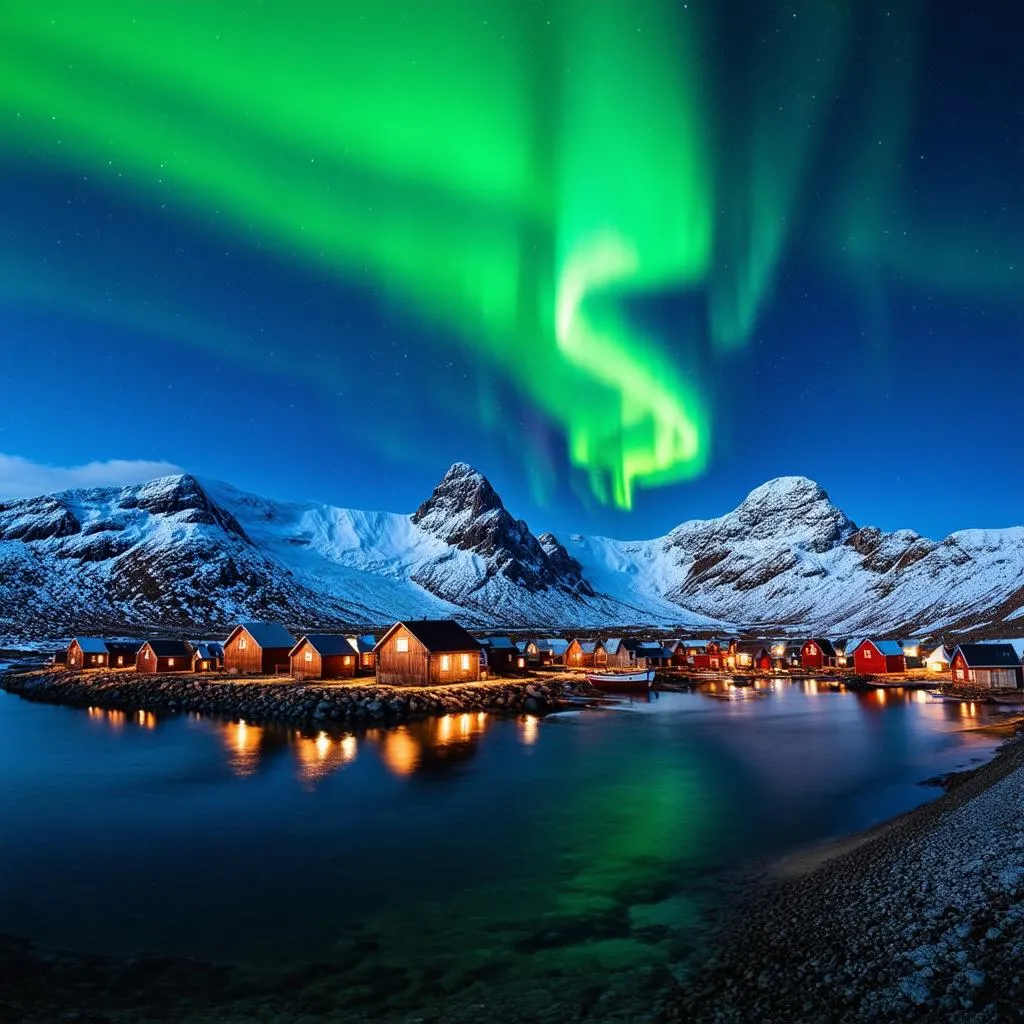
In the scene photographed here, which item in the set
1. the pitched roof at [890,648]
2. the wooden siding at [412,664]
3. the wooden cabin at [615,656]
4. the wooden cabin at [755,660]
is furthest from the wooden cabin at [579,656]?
the wooden siding at [412,664]

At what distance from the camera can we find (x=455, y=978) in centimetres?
1352

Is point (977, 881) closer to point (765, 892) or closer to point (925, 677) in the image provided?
point (765, 892)

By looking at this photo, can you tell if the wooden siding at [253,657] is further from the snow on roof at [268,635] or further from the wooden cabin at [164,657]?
the wooden cabin at [164,657]

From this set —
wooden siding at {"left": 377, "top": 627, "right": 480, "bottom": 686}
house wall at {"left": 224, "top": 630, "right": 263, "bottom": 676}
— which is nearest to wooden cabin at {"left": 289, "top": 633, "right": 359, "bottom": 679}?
house wall at {"left": 224, "top": 630, "right": 263, "bottom": 676}

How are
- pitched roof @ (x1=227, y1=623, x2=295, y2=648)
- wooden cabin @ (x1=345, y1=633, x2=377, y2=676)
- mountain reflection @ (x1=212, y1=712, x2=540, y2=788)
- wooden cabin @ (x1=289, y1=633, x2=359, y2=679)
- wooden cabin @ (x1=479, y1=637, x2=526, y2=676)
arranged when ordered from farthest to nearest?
wooden cabin @ (x1=479, y1=637, x2=526, y2=676), pitched roof @ (x1=227, y1=623, x2=295, y2=648), wooden cabin @ (x1=345, y1=633, x2=377, y2=676), wooden cabin @ (x1=289, y1=633, x2=359, y2=679), mountain reflection @ (x1=212, y1=712, x2=540, y2=788)

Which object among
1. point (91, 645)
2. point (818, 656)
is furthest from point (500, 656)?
point (818, 656)

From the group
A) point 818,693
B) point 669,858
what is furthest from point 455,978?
point 818,693

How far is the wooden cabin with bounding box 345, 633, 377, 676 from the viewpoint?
7725 centimetres

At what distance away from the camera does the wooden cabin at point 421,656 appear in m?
64.6

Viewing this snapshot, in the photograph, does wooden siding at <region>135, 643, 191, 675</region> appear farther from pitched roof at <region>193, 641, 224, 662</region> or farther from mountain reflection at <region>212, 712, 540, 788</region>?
mountain reflection at <region>212, 712, 540, 788</region>

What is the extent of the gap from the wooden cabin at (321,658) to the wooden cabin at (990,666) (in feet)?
228

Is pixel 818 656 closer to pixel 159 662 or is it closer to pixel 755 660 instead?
pixel 755 660

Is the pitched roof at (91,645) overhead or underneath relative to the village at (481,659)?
overhead

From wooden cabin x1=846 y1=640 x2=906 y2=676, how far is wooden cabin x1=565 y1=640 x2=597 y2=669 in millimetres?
39120
